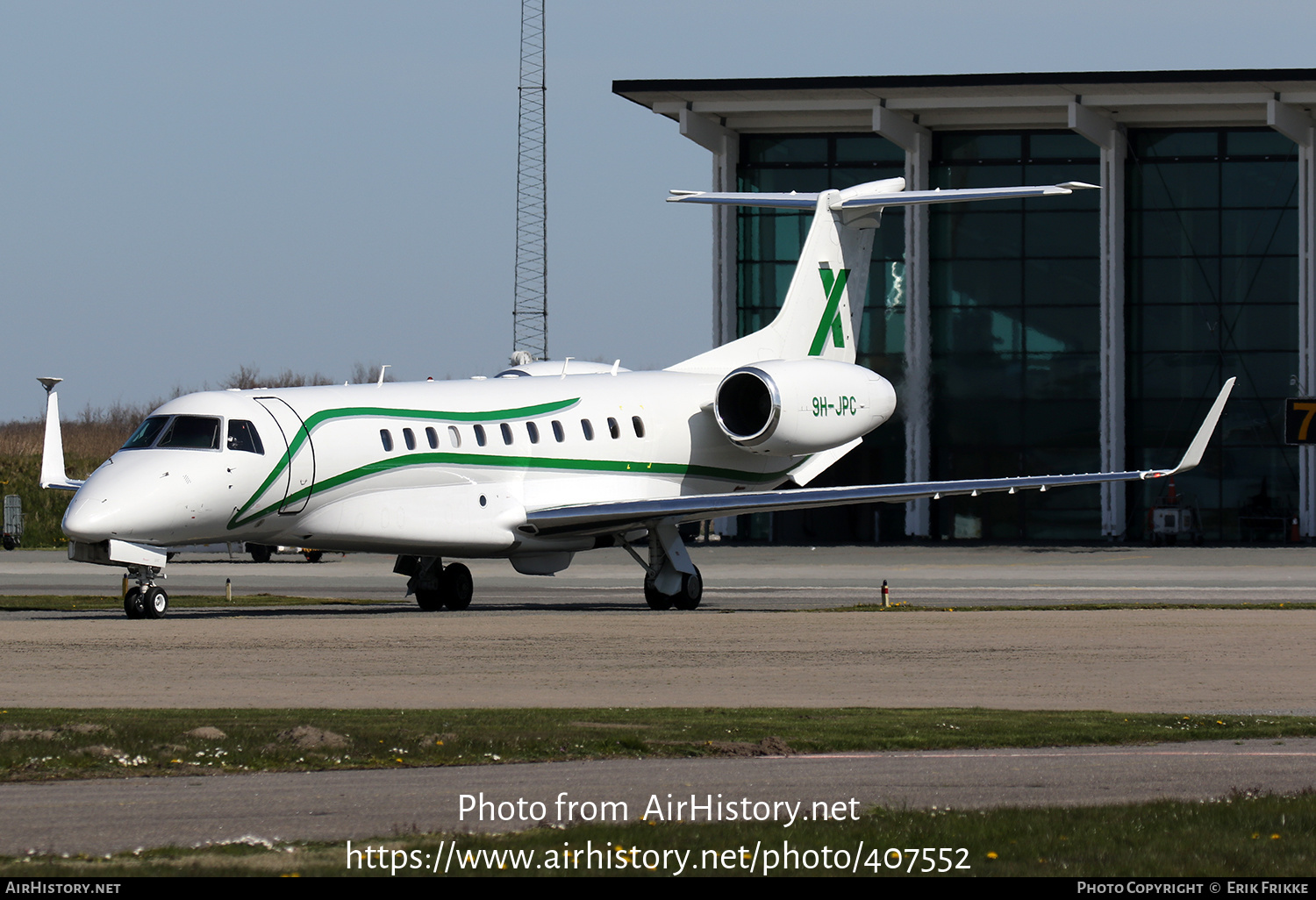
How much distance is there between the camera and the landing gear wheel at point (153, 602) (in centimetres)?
2600

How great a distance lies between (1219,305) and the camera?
57.0m

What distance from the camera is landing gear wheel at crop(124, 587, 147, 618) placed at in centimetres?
2600

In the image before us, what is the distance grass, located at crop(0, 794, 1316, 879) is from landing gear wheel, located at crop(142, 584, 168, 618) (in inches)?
690

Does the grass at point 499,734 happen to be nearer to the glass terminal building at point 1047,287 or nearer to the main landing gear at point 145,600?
the main landing gear at point 145,600

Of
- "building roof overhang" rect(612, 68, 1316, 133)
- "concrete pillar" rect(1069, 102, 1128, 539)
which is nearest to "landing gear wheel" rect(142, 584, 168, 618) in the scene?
"building roof overhang" rect(612, 68, 1316, 133)

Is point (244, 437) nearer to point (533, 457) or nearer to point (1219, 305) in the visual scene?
point (533, 457)

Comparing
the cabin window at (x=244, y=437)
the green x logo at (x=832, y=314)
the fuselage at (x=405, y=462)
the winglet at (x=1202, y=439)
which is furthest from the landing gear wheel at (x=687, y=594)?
the winglet at (x=1202, y=439)

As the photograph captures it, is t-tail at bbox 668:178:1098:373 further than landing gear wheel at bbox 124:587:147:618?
Yes

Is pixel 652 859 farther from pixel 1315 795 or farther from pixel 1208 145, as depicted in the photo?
pixel 1208 145

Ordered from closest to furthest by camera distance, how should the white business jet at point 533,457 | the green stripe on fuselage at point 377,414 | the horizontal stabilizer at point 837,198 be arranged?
1. the white business jet at point 533,457
2. the green stripe on fuselage at point 377,414
3. the horizontal stabilizer at point 837,198

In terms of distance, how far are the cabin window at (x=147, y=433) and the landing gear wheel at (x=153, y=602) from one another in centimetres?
217

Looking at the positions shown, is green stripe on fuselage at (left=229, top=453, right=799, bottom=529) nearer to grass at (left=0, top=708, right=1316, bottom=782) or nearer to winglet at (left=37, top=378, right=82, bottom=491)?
winglet at (left=37, top=378, right=82, bottom=491)

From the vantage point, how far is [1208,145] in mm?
56750
